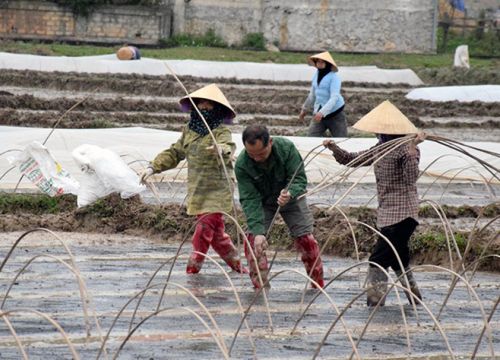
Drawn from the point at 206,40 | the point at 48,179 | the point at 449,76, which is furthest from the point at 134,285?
the point at 206,40

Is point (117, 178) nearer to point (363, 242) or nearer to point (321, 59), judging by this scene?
point (363, 242)

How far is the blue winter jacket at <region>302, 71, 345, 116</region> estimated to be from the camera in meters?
12.3

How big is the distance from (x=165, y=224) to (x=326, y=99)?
353 centimetres

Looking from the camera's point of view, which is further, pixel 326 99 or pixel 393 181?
pixel 326 99

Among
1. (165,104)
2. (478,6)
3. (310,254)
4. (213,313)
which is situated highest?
(310,254)

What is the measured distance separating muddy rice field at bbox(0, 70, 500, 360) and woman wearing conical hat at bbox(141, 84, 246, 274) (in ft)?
0.90

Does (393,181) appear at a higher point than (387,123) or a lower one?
lower

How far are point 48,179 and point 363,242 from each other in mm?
2694

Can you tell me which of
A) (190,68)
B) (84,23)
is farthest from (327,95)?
(84,23)

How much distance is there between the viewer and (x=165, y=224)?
963 cm

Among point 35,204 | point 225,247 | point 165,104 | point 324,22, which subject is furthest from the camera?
point 324,22

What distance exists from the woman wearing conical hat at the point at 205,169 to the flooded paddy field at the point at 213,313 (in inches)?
10.8

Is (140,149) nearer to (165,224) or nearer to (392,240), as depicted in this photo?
(165,224)

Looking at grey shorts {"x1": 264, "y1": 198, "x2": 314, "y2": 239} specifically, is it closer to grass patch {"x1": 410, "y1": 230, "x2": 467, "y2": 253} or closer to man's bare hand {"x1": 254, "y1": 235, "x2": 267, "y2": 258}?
man's bare hand {"x1": 254, "y1": 235, "x2": 267, "y2": 258}
